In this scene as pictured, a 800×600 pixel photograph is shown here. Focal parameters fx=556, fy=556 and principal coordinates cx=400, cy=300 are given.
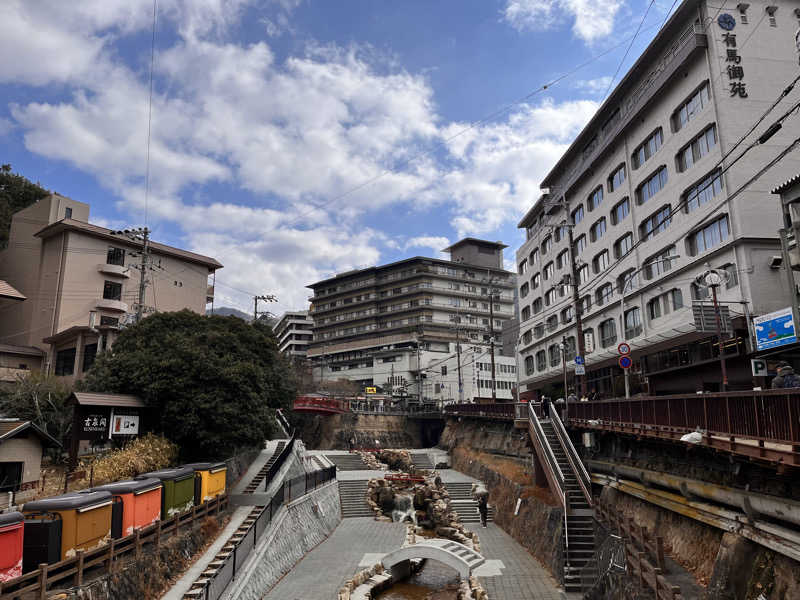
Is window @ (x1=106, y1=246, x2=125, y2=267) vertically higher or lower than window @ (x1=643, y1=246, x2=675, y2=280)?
higher

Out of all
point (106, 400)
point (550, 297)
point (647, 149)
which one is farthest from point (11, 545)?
point (550, 297)

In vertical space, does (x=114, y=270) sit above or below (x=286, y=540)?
above

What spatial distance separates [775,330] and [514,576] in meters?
14.9

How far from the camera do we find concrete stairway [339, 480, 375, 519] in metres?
34.2

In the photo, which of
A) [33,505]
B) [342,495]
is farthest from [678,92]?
[33,505]

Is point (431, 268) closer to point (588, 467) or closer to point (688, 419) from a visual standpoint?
point (588, 467)

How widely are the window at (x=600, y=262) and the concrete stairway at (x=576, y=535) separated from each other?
76.5 feet

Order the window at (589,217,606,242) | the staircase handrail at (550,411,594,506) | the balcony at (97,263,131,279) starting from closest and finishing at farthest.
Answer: the staircase handrail at (550,411,594,506) < the window at (589,217,606,242) < the balcony at (97,263,131,279)

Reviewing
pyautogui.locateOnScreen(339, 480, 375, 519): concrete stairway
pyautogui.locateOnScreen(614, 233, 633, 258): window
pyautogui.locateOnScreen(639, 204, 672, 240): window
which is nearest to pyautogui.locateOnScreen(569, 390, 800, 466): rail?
pyautogui.locateOnScreen(639, 204, 672, 240): window

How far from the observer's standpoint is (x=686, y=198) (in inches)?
1253

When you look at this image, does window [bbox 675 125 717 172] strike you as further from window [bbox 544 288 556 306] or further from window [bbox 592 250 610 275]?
window [bbox 544 288 556 306]

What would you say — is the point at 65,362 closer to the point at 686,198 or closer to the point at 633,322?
the point at 633,322

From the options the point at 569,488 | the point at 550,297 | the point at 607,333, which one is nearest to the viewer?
the point at 569,488

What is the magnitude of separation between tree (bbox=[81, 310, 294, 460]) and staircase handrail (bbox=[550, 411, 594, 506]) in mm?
14380
